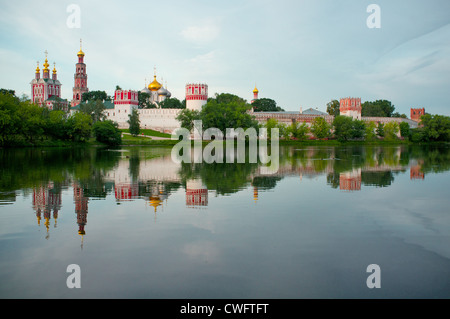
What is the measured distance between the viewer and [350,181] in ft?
49.3

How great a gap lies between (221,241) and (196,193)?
16.8 feet

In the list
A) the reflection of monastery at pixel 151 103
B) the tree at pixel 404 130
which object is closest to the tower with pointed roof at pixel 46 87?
the reflection of monastery at pixel 151 103

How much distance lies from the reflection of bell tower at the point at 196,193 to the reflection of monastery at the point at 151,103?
55630mm

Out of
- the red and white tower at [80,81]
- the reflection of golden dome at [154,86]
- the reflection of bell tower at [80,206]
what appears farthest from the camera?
the red and white tower at [80,81]

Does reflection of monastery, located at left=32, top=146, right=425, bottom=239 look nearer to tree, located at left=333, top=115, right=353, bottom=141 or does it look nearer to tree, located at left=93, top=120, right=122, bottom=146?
tree, located at left=93, top=120, right=122, bottom=146

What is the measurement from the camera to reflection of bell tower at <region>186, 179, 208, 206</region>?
10.4 metres

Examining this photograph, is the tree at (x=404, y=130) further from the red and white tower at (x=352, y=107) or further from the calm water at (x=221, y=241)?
the calm water at (x=221, y=241)

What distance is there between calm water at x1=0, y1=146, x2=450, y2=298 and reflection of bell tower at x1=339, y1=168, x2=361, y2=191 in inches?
17.0

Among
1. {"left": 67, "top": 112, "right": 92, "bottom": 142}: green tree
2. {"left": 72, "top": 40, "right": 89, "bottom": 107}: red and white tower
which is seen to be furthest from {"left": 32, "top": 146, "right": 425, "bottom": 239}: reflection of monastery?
{"left": 72, "top": 40, "right": 89, "bottom": 107}: red and white tower

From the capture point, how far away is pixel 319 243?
668 cm

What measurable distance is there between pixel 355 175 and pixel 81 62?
3358 inches

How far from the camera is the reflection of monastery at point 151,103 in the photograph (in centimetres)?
7262

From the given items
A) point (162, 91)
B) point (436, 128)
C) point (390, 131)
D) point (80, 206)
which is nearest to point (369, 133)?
point (390, 131)
